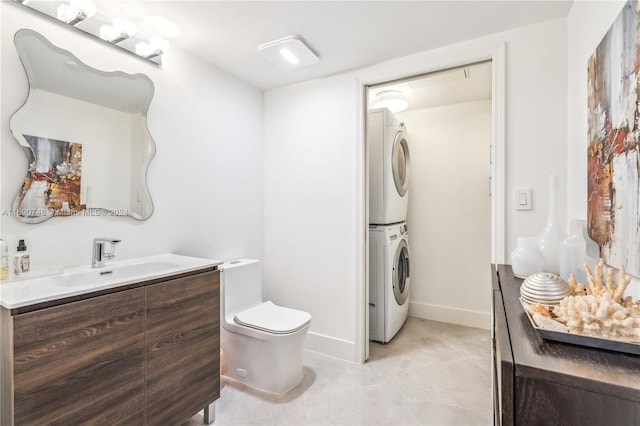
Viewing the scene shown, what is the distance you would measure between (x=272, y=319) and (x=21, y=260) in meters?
1.32

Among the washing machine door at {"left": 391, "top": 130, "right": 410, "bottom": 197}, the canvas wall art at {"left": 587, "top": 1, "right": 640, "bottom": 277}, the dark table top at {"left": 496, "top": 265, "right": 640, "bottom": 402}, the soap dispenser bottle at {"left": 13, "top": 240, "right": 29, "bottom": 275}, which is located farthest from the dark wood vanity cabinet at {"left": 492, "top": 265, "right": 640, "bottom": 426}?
the washing machine door at {"left": 391, "top": 130, "right": 410, "bottom": 197}

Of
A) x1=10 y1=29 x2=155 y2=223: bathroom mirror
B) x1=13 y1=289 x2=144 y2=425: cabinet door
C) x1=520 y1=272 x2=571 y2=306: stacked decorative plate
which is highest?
x1=10 y1=29 x2=155 y2=223: bathroom mirror

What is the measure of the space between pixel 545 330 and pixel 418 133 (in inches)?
118

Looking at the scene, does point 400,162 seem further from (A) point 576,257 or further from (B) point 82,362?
(B) point 82,362

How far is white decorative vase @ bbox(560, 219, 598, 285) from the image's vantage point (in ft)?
3.79

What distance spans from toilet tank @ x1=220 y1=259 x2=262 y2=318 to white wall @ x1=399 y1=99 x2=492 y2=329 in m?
1.88

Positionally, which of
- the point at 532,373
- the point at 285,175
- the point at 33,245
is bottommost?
the point at 532,373

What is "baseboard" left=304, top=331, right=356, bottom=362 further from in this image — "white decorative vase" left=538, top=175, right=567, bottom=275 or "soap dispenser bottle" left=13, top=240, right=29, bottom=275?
"soap dispenser bottle" left=13, top=240, right=29, bottom=275

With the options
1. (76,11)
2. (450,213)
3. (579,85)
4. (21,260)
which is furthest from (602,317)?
(450,213)

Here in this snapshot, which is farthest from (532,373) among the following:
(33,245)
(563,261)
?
(33,245)

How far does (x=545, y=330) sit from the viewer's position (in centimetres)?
64

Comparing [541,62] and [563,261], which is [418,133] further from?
[563,261]

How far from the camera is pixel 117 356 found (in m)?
1.26

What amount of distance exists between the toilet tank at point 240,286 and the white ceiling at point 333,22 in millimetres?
1502
